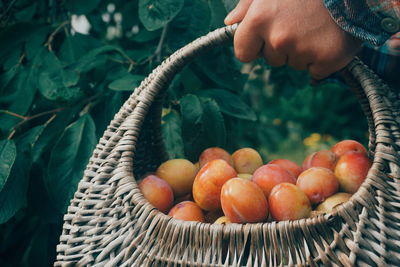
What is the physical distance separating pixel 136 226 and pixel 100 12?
3.39 ft

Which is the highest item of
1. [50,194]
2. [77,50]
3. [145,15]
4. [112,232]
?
[145,15]

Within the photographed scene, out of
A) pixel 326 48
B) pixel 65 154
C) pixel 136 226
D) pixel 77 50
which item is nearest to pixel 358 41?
pixel 326 48

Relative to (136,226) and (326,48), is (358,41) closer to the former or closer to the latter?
(326,48)

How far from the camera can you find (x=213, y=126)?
3.57ft

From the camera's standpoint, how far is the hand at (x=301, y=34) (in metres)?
0.72

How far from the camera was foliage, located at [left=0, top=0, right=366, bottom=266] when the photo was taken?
3.49ft

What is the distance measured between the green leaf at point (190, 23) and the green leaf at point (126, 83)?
0.17 m

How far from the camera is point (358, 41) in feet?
2.41

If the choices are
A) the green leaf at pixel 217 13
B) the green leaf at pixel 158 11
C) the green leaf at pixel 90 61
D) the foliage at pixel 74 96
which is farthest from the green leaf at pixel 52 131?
the green leaf at pixel 217 13

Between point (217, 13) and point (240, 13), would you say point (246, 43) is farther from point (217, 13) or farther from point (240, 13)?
point (217, 13)

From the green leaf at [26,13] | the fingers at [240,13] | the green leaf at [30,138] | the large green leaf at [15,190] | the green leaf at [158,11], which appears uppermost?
the fingers at [240,13]

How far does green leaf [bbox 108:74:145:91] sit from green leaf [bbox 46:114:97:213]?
0.43 feet

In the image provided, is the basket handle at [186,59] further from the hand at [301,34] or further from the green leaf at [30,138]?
the green leaf at [30,138]

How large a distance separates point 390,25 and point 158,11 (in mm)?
595
